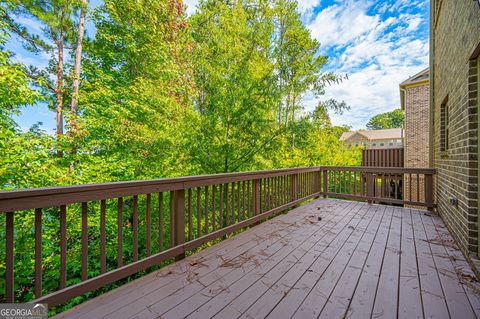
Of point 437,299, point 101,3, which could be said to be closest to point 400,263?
point 437,299

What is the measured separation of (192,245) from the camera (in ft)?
7.65

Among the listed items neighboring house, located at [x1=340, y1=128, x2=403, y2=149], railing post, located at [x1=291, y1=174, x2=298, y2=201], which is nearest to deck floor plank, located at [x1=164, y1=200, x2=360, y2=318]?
railing post, located at [x1=291, y1=174, x2=298, y2=201]

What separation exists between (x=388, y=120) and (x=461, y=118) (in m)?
53.2

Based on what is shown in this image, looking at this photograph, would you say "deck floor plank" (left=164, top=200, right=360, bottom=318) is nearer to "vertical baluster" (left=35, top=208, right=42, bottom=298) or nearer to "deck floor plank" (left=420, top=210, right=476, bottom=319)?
"vertical baluster" (left=35, top=208, right=42, bottom=298)

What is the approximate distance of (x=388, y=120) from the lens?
151 ft

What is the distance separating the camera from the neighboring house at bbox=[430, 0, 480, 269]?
82.4 inches

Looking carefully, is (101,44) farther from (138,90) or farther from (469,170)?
(469,170)

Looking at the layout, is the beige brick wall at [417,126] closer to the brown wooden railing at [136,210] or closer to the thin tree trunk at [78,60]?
the brown wooden railing at [136,210]

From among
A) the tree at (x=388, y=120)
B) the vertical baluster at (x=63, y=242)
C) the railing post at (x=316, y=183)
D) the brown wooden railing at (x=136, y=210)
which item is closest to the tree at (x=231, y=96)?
the railing post at (x=316, y=183)

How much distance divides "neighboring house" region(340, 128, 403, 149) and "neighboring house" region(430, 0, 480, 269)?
2973 cm

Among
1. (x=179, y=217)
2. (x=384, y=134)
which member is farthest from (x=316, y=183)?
(x=384, y=134)

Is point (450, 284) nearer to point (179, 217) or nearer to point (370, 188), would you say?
point (179, 217)

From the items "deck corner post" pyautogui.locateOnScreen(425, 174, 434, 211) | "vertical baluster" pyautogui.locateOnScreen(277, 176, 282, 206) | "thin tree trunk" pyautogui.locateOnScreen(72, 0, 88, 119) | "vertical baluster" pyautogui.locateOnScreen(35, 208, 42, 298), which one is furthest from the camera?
"thin tree trunk" pyautogui.locateOnScreen(72, 0, 88, 119)

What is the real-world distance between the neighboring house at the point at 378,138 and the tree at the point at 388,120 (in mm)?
15890
